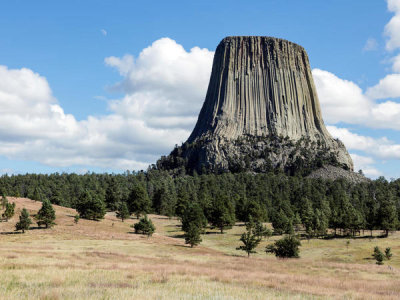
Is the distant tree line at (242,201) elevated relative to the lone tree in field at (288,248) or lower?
elevated

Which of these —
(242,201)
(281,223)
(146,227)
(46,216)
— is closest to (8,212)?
(46,216)

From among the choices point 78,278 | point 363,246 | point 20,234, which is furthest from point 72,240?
point 363,246

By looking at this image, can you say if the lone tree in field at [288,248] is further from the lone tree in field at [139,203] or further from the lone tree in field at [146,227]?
the lone tree in field at [139,203]

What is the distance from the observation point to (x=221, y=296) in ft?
56.3

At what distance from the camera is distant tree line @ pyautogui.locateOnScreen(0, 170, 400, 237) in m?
95.8

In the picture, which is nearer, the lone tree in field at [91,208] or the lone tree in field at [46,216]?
the lone tree in field at [46,216]

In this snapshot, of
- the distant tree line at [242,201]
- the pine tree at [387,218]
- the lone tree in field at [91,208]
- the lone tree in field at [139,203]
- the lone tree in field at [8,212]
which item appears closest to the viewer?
the lone tree in field at [8,212]

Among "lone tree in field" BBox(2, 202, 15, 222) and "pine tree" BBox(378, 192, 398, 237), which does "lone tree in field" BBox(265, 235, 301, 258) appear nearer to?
"pine tree" BBox(378, 192, 398, 237)

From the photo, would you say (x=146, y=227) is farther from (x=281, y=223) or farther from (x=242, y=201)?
(x=242, y=201)

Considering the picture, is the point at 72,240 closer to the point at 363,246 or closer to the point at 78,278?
the point at 78,278

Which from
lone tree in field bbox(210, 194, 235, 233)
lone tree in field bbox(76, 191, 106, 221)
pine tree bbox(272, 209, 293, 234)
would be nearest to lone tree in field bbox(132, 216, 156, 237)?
lone tree in field bbox(76, 191, 106, 221)

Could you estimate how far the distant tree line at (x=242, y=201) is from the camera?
95.8 meters

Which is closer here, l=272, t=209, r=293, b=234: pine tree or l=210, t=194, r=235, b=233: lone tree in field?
l=272, t=209, r=293, b=234: pine tree

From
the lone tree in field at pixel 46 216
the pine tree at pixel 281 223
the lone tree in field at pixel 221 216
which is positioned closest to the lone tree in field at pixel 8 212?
the lone tree in field at pixel 46 216
